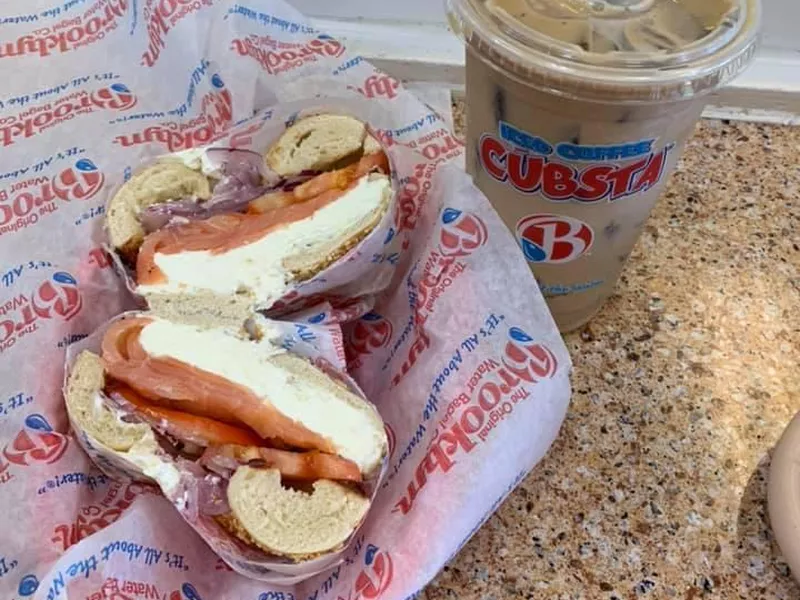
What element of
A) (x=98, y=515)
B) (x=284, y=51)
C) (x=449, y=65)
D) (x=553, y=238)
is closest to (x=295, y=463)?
(x=98, y=515)

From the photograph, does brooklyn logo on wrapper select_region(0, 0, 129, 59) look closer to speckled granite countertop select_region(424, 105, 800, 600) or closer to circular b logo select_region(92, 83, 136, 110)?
circular b logo select_region(92, 83, 136, 110)

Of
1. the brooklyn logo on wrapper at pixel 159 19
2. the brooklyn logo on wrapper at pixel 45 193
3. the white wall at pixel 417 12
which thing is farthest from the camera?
the white wall at pixel 417 12

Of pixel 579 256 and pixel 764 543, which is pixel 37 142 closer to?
pixel 579 256

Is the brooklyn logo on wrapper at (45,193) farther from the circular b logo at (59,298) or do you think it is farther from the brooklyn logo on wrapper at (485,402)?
the brooklyn logo on wrapper at (485,402)

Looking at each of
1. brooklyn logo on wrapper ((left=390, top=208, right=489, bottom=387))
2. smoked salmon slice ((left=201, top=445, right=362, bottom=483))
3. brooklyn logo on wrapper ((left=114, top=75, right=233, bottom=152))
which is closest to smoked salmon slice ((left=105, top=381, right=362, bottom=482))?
smoked salmon slice ((left=201, top=445, right=362, bottom=483))

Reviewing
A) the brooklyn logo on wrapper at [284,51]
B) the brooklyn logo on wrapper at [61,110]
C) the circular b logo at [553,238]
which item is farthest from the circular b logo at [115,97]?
the circular b logo at [553,238]

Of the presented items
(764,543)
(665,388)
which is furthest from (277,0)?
(764,543)

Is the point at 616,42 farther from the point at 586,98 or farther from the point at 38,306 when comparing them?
the point at 38,306
